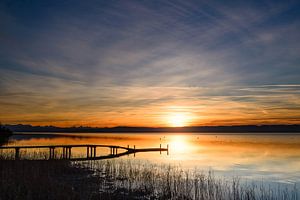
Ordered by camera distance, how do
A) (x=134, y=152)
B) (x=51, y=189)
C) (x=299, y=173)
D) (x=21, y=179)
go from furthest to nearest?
(x=134, y=152) → (x=299, y=173) → (x=21, y=179) → (x=51, y=189)

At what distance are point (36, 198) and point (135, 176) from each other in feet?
31.5

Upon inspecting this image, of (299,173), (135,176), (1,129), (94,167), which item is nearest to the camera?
(135,176)

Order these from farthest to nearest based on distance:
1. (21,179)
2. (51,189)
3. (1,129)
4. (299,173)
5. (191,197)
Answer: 1. (1,129)
2. (299,173)
3. (191,197)
4. (21,179)
5. (51,189)

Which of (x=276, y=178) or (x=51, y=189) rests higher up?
(x=51, y=189)

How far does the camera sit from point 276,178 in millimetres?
25703

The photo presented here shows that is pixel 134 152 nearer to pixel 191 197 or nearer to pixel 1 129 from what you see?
pixel 191 197

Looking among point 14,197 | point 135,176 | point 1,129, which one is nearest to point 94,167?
point 135,176

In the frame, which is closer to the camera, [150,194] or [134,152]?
[150,194]

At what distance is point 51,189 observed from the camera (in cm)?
1274

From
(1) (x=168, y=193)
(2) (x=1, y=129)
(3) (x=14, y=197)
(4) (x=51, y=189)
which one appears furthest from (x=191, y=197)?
(2) (x=1, y=129)

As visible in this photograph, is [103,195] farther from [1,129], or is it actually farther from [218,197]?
[1,129]

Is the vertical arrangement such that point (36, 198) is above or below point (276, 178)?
above

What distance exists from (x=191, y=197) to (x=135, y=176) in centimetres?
611

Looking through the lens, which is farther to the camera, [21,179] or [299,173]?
[299,173]
